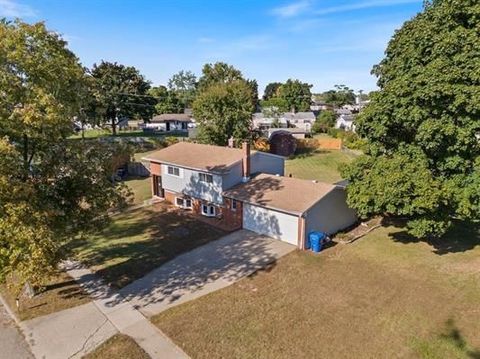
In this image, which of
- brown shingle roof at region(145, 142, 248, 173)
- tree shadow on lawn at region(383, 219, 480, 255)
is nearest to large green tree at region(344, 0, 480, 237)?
tree shadow on lawn at region(383, 219, 480, 255)

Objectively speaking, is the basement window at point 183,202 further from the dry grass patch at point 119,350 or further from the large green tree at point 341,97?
the large green tree at point 341,97

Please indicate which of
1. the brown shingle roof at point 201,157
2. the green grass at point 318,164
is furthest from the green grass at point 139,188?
the green grass at point 318,164

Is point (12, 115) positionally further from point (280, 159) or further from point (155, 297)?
point (280, 159)

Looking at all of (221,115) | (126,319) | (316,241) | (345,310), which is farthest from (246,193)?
(221,115)

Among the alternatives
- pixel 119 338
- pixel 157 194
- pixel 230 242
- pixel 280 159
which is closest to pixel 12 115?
pixel 119 338

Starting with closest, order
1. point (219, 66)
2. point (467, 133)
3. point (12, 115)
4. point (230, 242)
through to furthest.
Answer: point (12, 115), point (467, 133), point (230, 242), point (219, 66)

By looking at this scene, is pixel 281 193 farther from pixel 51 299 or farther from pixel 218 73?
pixel 218 73

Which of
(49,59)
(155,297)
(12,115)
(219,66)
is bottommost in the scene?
(155,297)

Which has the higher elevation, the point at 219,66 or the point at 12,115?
the point at 219,66
